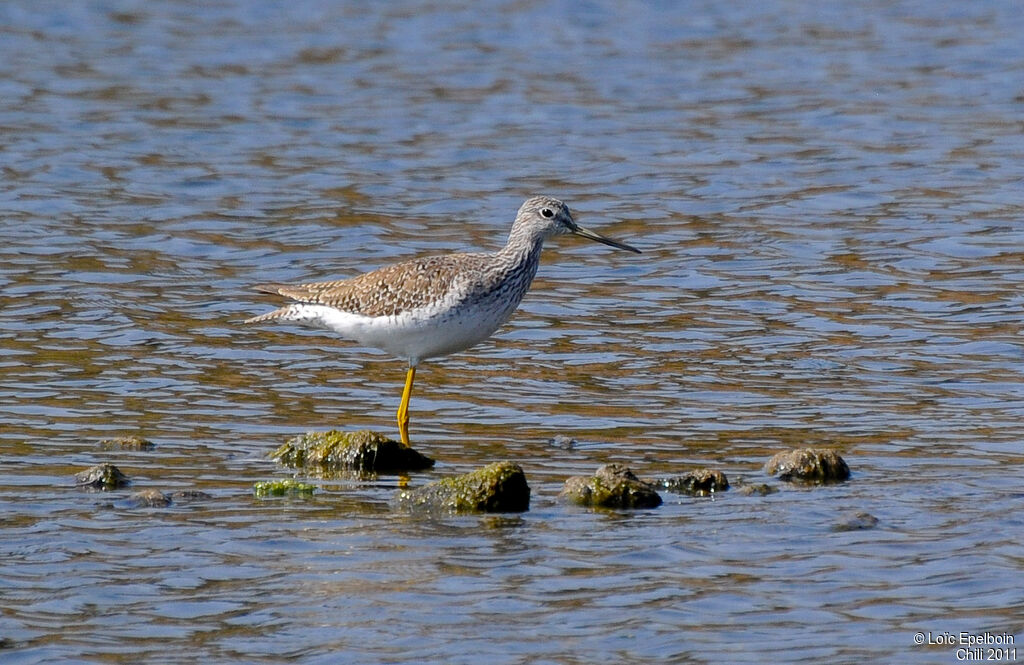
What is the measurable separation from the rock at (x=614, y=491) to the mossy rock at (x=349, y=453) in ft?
4.28

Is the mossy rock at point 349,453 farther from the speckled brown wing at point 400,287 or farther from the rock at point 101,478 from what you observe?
the speckled brown wing at point 400,287

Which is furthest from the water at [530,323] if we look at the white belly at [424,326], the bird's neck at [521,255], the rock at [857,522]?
the bird's neck at [521,255]

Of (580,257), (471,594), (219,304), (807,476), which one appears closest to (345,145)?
(580,257)

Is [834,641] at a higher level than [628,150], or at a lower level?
lower

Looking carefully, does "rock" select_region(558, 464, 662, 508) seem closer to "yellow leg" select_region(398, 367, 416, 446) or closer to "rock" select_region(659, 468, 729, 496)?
"rock" select_region(659, 468, 729, 496)

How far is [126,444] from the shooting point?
10344mm

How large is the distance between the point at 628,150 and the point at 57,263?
7847 mm

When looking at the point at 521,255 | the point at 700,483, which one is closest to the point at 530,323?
the point at 521,255

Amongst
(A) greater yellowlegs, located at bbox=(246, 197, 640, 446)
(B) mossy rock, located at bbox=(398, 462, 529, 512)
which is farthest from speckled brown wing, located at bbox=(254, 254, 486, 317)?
(B) mossy rock, located at bbox=(398, 462, 529, 512)

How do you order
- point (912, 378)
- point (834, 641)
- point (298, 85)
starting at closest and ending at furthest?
point (834, 641), point (912, 378), point (298, 85)

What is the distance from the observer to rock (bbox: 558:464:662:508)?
909 cm

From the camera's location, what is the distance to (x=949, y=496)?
362 inches

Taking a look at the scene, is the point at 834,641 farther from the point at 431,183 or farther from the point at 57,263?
the point at 431,183

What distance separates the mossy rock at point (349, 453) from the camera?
393 inches
